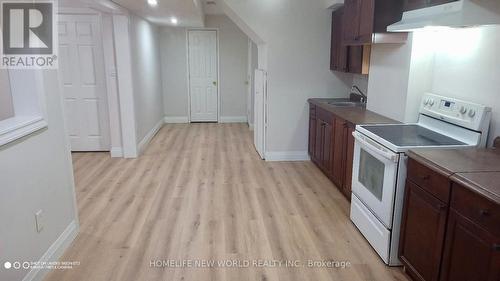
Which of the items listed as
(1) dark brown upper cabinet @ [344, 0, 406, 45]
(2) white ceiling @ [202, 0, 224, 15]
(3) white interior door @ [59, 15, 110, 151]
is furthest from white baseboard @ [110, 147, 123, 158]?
(1) dark brown upper cabinet @ [344, 0, 406, 45]

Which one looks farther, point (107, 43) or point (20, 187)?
point (107, 43)

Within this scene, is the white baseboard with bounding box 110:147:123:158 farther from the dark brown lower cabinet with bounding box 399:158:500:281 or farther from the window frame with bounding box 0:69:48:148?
the dark brown lower cabinet with bounding box 399:158:500:281

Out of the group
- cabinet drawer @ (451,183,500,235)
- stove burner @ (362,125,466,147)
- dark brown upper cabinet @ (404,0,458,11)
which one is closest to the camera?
cabinet drawer @ (451,183,500,235)

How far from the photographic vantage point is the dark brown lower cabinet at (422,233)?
209cm

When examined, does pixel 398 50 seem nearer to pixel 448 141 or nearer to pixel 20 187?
pixel 448 141

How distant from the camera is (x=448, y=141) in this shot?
2633mm

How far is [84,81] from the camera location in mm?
5469

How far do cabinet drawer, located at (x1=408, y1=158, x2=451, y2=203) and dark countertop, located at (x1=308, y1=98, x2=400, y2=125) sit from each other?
1.09 meters

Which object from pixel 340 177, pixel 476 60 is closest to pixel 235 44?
pixel 340 177

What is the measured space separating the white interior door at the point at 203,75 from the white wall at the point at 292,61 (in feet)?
9.96

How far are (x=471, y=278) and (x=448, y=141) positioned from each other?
3.72ft

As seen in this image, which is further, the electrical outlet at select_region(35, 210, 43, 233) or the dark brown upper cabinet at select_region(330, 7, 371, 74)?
the dark brown upper cabinet at select_region(330, 7, 371, 74)

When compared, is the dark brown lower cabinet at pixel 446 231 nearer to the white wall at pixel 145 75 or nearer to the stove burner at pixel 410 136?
the stove burner at pixel 410 136

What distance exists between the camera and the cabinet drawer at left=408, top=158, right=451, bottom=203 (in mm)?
2008
